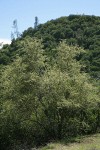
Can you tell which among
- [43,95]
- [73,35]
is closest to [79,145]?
[43,95]

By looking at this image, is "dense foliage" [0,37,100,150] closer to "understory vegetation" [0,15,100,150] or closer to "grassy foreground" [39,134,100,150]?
"understory vegetation" [0,15,100,150]

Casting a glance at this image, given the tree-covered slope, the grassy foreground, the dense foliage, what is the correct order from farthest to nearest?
the tree-covered slope, the dense foliage, the grassy foreground

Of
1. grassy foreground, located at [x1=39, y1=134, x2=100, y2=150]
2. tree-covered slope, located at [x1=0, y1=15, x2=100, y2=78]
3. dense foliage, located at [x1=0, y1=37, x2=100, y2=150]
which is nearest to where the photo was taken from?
grassy foreground, located at [x1=39, y1=134, x2=100, y2=150]

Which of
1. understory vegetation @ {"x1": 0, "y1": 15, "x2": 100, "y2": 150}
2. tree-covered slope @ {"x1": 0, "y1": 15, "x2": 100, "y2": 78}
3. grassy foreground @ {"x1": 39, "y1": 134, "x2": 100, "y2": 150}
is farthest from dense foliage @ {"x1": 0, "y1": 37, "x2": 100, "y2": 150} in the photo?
tree-covered slope @ {"x1": 0, "y1": 15, "x2": 100, "y2": 78}

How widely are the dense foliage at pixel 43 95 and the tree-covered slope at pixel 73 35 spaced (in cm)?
4604

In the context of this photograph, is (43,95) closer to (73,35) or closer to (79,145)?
(79,145)

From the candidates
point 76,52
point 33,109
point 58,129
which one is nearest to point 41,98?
point 33,109

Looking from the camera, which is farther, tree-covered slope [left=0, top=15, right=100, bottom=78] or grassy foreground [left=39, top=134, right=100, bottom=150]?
tree-covered slope [left=0, top=15, right=100, bottom=78]

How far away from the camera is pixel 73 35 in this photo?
101625 mm

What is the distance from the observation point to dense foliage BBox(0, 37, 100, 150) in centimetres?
2691

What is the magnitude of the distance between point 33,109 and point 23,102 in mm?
1099

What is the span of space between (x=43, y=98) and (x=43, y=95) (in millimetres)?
341

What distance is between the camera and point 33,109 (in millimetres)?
27781

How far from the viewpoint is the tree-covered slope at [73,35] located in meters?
81.8
